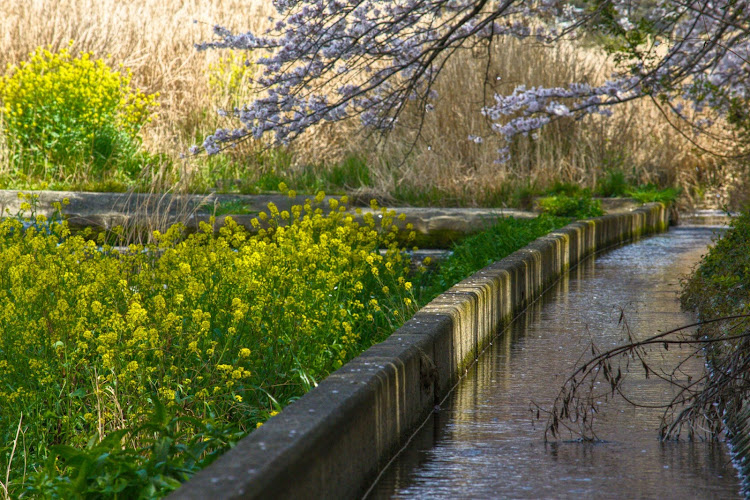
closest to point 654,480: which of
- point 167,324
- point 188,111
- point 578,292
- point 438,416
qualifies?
point 438,416

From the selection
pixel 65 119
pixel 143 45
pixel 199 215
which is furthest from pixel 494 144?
pixel 143 45

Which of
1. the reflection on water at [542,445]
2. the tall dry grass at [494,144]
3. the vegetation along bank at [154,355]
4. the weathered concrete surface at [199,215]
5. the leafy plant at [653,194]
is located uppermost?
the tall dry grass at [494,144]

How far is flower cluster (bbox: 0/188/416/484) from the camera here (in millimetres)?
4367

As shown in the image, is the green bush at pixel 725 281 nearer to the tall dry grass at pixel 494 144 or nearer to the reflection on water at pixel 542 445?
the reflection on water at pixel 542 445

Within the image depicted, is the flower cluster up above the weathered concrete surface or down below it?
below

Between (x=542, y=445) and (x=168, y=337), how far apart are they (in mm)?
1806

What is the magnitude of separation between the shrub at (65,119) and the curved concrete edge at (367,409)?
28.8 feet

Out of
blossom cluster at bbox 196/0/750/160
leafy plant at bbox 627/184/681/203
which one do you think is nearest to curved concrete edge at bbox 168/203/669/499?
blossom cluster at bbox 196/0/750/160

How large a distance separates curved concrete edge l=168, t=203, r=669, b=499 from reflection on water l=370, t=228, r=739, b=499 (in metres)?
0.13

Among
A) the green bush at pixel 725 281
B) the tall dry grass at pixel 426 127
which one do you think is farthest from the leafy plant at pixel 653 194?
the green bush at pixel 725 281

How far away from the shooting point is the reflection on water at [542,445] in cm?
364

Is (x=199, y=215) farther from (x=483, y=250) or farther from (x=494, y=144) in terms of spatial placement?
(x=494, y=144)

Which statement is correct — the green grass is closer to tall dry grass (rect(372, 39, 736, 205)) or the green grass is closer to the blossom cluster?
the blossom cluster

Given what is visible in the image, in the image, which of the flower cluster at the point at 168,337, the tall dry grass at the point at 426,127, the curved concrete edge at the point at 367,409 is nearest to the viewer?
the curved concrete edge at the point at 367,409
